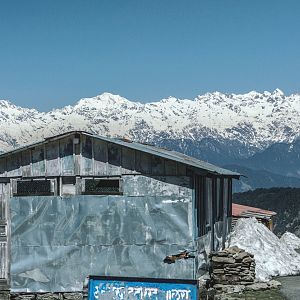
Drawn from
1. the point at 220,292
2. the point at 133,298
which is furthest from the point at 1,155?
the point at 133,298

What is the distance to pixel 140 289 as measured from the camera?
36.6 ft

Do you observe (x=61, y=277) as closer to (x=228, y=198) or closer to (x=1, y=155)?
(x=1, y=155)

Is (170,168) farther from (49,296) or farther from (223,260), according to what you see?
(49,296)

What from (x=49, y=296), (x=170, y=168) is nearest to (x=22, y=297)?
(x=49, y=296)

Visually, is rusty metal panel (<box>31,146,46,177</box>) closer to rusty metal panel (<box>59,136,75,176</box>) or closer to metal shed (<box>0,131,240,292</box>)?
metal shed (<box>0,131,240,292</box>)

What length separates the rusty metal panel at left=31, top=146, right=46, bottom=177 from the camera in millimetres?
21281

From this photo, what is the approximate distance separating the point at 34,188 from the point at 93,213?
237 centimetres

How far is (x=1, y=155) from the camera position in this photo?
21266mm

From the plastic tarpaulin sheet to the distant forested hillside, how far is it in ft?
118

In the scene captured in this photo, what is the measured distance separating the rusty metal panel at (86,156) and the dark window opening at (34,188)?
4.57 feet

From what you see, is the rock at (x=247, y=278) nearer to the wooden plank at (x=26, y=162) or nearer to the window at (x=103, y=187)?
the window at (x=103, y=187)

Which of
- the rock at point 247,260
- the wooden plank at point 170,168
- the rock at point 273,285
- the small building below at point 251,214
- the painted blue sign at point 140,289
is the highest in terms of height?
the wooden plank at point 170,168

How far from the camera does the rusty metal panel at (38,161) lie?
21.3 meters

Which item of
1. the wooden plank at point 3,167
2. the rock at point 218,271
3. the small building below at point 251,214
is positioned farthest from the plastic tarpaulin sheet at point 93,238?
the small building below at point 251,214
